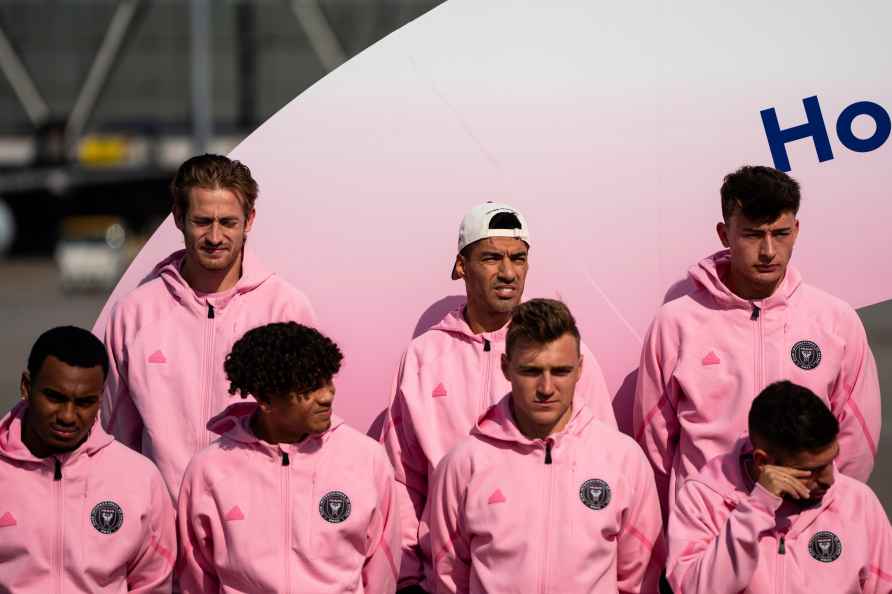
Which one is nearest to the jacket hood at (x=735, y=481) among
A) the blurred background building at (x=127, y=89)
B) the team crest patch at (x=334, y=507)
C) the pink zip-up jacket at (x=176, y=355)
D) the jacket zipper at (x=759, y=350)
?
the jacket zipper at (x=759, y=350)

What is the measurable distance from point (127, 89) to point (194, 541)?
127 ft

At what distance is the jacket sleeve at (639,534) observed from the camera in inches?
169

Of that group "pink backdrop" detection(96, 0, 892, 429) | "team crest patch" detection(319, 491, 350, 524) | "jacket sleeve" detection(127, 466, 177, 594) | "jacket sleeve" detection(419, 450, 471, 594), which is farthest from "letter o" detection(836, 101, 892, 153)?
"jacket sleeve" detection(127, 466, 177, 594)

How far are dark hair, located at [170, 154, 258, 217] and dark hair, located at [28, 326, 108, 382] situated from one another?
72 cm

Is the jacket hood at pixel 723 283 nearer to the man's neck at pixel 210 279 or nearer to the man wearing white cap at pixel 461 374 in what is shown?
the man wearing white cap at pixel 461 374

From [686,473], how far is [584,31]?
→ 2.01 m

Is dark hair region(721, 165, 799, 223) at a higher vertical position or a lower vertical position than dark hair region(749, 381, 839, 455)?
higher

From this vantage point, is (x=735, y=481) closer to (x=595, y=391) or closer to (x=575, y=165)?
(x=595, y=391)

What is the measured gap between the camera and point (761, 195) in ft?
14.8

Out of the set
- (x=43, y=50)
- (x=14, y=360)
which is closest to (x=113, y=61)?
(x=43, y=50)

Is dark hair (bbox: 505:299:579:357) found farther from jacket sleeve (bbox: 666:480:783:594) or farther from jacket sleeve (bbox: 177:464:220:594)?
jacket sleeve (bbox: 177:464:220:594)

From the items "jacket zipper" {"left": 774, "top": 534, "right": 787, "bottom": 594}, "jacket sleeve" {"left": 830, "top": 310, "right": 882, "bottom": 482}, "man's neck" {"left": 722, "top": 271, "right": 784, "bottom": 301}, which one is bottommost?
"jacket zipper" {"left": 774, "top": 534, "right": 787, "bottom": 594}

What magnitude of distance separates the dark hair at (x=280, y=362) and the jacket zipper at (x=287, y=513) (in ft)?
0.80

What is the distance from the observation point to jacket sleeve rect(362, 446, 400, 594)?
4.33 metres
